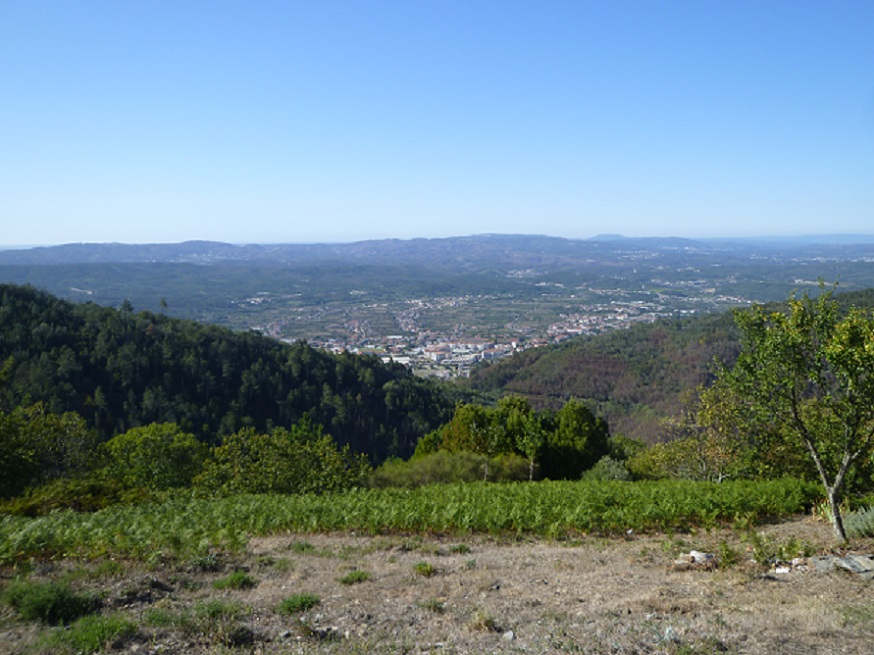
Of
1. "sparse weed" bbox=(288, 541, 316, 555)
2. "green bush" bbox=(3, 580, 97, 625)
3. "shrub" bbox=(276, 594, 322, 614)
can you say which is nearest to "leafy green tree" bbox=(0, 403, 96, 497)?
"sparse weed" bbox=(288, 541, 316, 555)

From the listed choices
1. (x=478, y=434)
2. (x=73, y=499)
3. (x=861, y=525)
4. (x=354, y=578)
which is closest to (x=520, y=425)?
(x=478, y=434)

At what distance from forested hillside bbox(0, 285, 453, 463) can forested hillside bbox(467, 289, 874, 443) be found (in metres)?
21.8

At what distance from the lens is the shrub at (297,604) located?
679 cm

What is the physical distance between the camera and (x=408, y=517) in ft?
39.3

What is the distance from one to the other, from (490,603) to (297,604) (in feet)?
7.87

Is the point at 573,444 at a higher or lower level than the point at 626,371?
higher

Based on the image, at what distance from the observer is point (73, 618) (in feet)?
21.4

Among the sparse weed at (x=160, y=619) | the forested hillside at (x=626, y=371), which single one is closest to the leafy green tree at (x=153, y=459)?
the sparse weed at (x=160, y=619)

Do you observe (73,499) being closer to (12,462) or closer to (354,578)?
(12,462)

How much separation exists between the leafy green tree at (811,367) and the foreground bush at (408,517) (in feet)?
10.5

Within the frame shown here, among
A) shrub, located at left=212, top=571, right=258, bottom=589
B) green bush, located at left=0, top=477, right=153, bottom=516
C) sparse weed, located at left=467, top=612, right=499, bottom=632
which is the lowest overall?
green bush, located at left=0, top=477, right=153, bottom=516

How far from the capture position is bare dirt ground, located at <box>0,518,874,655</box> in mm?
5809

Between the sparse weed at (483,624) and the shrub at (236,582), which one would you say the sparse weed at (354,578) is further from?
the sparse weed at (483,624)

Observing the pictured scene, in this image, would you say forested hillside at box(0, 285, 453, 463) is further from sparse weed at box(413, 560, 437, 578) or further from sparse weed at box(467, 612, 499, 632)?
sparse weed at box(467, 612, 499, 632)
